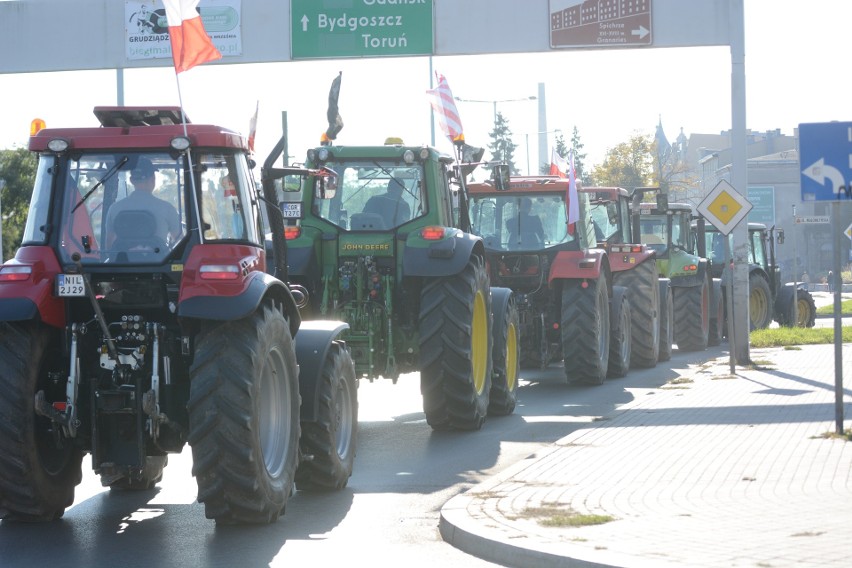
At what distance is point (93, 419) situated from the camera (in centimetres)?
844

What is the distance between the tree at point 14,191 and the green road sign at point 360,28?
15.7m

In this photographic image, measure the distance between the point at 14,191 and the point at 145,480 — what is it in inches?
1117

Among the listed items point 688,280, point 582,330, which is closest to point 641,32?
point 582,330

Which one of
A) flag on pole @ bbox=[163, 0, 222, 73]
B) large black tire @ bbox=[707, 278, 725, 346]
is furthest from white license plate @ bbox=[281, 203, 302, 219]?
large black tire @ bbox=[707, 278, 725, 346]

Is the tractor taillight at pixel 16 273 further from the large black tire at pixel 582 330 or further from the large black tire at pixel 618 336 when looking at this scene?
the large black tire at pixel 618 336

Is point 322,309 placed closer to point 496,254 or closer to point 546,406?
point 546,406

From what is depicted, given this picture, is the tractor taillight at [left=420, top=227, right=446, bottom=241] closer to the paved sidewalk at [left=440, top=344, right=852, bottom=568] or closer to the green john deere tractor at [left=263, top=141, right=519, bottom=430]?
the green john deere tractor at [left=263, top=141, right=519, bottom=430]

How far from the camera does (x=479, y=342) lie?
47.3 ft

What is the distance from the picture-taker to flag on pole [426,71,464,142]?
18125 mm

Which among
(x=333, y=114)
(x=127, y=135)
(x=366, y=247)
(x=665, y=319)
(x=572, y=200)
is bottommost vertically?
(x=665, y=319)

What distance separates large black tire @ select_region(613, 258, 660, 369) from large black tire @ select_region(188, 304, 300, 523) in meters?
13.3

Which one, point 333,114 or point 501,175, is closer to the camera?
point 333,114

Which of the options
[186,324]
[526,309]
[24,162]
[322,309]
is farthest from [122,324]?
[24,162]

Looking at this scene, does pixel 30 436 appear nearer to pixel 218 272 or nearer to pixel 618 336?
pixel 218 272
